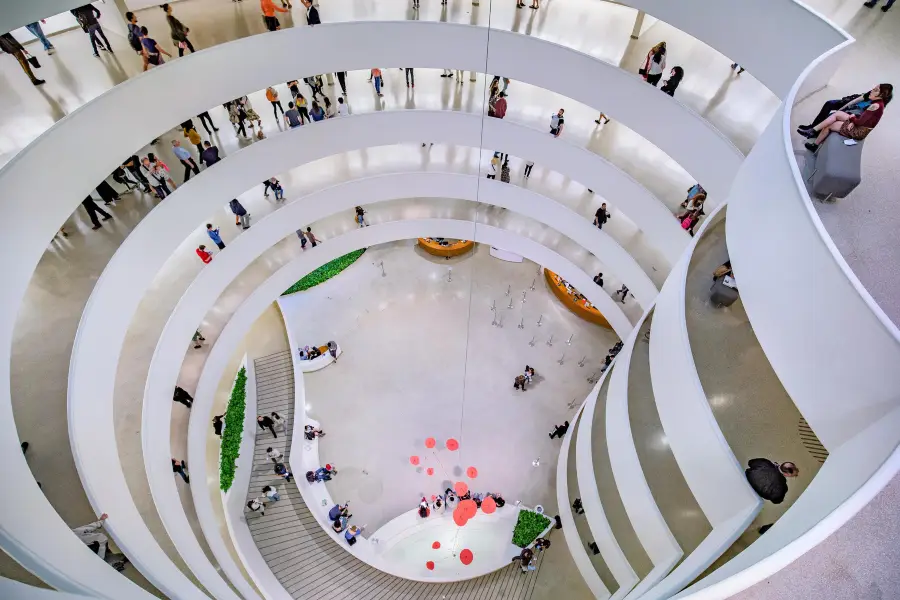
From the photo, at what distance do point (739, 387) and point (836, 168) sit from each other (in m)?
3.36

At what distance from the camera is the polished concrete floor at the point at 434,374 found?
18219 mm

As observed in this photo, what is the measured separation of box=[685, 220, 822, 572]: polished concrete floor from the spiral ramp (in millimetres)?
34

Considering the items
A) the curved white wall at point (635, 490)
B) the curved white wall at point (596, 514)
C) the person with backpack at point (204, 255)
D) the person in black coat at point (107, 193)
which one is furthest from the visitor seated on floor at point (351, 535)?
the person in black coat at point (107, 193)

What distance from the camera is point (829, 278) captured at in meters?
5.29

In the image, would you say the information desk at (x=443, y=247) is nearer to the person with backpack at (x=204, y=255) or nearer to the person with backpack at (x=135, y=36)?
the person with backpack at (x=204, y=255)

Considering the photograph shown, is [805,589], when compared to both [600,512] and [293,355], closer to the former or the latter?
[600,512]

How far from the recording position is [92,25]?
11383mm

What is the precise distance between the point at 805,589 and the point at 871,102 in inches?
249

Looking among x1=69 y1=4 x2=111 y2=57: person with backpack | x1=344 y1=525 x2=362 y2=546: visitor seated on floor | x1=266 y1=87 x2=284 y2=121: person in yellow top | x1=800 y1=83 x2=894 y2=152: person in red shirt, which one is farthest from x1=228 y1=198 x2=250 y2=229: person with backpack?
x1=800 y1=83 x2=894 y2=152: person in red shirt

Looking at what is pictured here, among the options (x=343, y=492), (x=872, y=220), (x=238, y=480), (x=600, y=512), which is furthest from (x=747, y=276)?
(x=238, y=480)

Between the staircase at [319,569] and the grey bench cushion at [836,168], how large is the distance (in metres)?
13.9

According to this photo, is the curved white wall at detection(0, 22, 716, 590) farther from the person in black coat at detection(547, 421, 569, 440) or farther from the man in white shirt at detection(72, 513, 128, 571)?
the person in black coat at detection(547, 421, 569, 440)

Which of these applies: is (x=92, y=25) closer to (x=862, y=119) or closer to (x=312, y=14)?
(x=312, y=14)

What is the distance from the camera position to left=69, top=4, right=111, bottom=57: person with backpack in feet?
36.6
